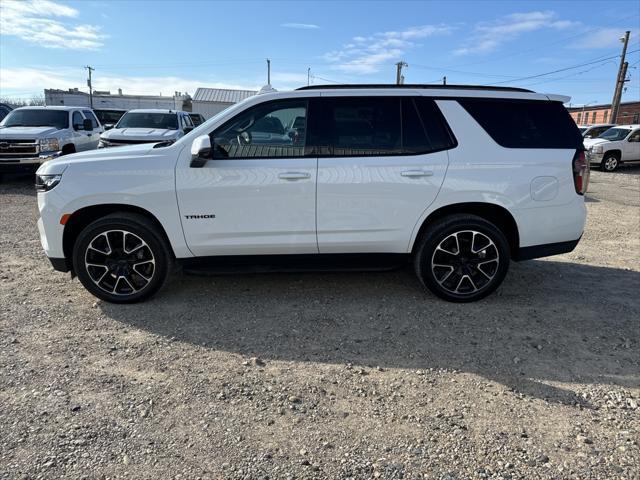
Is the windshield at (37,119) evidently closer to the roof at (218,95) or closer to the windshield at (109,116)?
the windshield at (109,116)

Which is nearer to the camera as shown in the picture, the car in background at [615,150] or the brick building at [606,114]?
the car in background at [615,150]

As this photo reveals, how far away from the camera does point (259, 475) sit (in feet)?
7.55

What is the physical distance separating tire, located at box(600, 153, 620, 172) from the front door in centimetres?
1770

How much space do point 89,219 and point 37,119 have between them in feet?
31.2

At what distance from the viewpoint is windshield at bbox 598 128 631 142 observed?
59.2 feet

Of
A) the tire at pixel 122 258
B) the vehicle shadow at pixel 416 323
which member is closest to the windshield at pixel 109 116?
the tire at pixel 122 258

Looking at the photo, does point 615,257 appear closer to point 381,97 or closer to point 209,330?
point 381,97

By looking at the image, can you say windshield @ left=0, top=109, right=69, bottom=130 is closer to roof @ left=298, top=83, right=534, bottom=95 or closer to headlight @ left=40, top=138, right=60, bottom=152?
headlight @ left=40, top=138, right=60, bottom=152

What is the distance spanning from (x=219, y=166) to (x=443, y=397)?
2.56 metres

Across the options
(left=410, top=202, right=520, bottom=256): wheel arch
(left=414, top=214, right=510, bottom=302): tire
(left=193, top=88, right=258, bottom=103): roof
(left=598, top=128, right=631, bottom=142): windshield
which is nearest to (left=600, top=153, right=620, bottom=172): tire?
(left=598, top=128, right=631, bottom=142): windshield

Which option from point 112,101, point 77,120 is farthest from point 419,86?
point 112,101

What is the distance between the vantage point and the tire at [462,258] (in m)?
4.26

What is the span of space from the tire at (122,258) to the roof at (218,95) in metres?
46.2

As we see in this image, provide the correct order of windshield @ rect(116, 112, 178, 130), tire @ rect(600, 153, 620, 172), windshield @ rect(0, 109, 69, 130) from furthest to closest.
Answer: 1. tire @ rect(600, 153, 620, 172)
2. windshield @ rect(116, 112, 178, 130)
3. windshield @ rect(0, 109, 69, 130)
